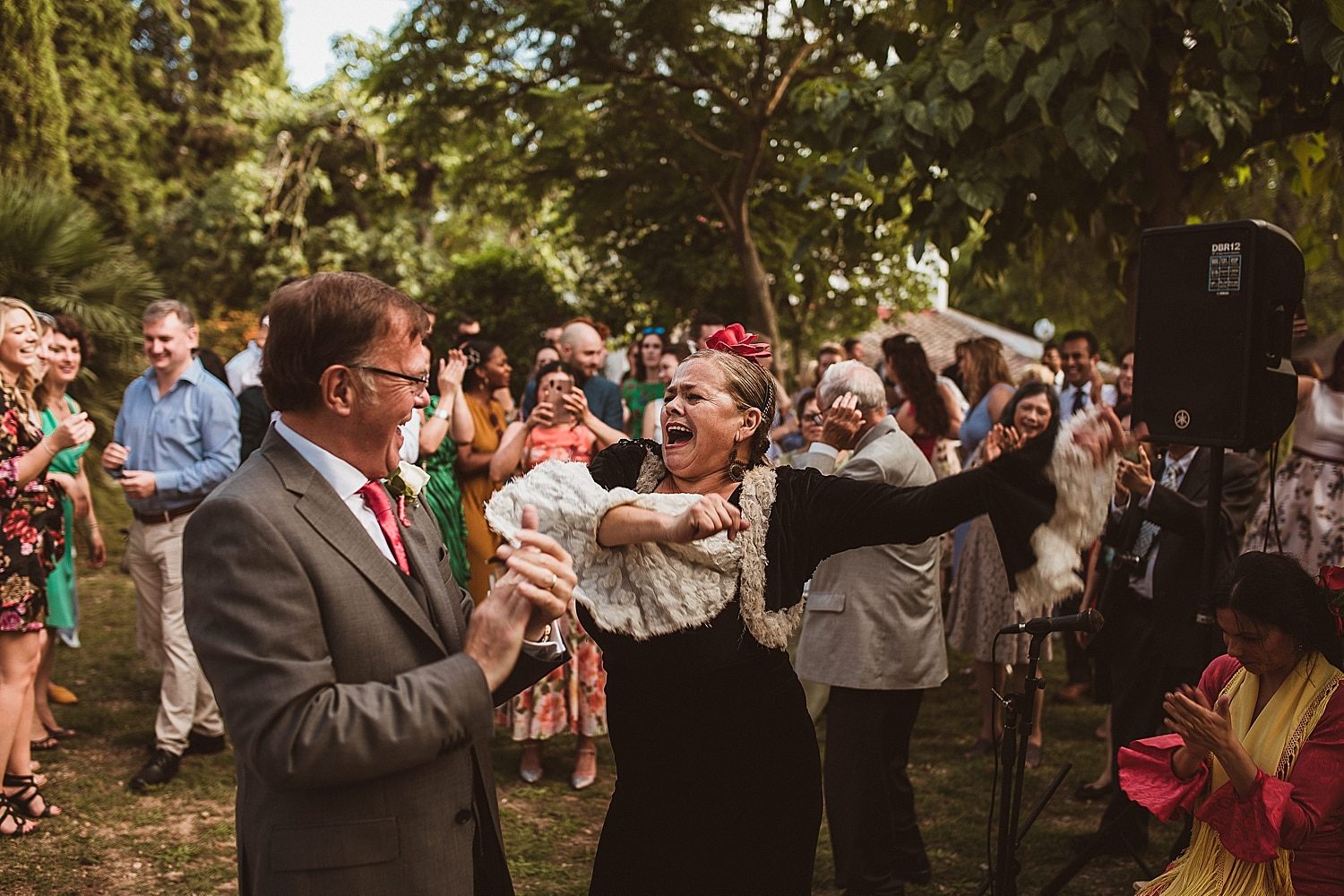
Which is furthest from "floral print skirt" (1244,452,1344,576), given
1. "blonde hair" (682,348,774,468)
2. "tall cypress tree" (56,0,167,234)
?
"tall cypress tree" (56,0,167,234)

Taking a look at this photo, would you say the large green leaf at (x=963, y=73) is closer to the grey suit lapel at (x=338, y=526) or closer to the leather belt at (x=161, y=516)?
the grey suit lapel at (x=338, y=526)

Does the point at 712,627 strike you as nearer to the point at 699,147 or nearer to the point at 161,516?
the point at 161,516

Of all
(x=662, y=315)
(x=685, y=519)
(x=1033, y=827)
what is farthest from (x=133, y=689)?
(x=662, y=315)

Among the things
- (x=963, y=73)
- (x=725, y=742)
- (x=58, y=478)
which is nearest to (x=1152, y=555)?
(x=963, y=73)

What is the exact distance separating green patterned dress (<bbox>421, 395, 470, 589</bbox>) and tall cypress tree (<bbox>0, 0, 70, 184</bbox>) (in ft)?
43.5

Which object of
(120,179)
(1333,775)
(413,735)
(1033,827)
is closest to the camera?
(413,735)

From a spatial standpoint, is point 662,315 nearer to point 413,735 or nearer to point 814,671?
point 814,671

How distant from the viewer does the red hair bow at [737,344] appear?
3025 millimetres

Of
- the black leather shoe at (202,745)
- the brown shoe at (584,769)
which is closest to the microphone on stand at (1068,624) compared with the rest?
the brown shoe at (584,769)

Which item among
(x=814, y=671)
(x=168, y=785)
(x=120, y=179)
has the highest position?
(x=120, y=179)

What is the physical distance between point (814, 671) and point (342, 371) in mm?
2852

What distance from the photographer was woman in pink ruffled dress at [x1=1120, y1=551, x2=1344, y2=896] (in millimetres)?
2984

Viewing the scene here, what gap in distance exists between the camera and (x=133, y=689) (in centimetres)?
702

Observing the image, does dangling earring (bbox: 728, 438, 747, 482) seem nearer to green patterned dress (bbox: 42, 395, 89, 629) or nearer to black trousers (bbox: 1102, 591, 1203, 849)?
black trousers (bbox: 1102, 591, 1203, 849)
